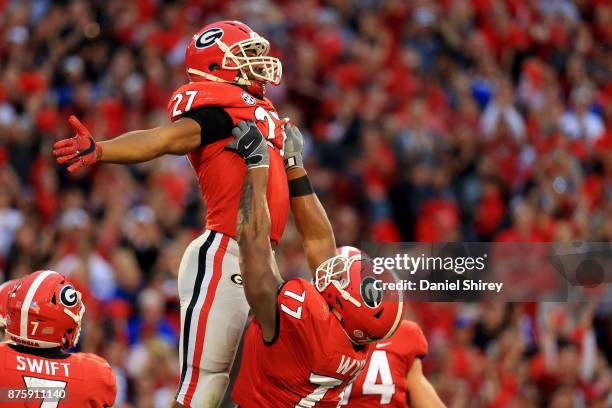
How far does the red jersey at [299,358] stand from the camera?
206 inches

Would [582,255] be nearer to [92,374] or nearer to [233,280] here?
[233,280]

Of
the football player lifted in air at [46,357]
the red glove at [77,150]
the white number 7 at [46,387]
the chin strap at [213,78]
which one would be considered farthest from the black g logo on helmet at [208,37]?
the white number 7 at [46,387]

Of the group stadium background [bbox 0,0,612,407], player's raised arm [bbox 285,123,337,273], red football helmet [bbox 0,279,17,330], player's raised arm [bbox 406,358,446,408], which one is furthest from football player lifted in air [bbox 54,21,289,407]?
stadium background [bbox 0,0,612,407]

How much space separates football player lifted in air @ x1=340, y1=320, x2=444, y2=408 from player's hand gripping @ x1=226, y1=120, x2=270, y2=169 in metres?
1.21

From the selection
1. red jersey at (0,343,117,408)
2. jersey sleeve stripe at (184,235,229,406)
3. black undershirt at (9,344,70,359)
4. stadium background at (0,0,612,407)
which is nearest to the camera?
red jersey at (0,343,117,408)

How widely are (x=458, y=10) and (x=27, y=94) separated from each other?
6248 millimetres

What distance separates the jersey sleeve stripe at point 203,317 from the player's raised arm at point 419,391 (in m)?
1.26

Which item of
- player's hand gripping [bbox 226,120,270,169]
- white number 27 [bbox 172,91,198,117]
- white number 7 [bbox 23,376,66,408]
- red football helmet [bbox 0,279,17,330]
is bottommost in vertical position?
white number 7 [bbox 23,376,66,408]

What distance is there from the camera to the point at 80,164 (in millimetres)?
4910

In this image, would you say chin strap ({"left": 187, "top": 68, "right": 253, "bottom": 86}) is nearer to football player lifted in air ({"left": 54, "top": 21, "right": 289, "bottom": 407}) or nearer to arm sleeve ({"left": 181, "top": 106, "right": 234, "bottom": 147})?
football player lifted in air ({"left": 54, "top": 21, "right": 289, "bottom": 407})

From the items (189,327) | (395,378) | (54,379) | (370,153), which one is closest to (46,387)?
(54,379)

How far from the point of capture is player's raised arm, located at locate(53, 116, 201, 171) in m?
4.92

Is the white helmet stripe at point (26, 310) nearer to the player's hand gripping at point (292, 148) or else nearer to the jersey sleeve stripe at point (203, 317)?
the jersey sleeve stripe at point (203, 317)

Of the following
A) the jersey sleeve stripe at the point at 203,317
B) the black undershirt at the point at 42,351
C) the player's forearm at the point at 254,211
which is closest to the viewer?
the black undershirt at the point at 42,351
